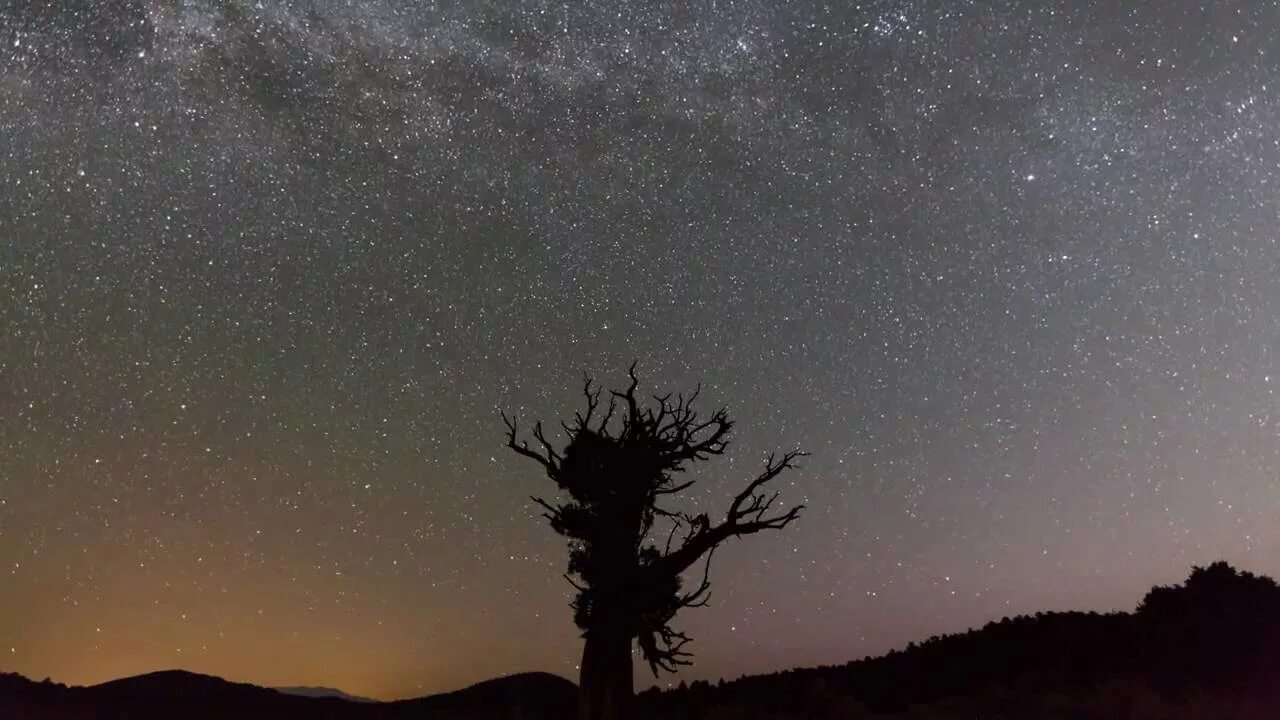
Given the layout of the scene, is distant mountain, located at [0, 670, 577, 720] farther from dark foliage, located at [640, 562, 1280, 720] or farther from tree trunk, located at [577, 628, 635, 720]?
tree trunk, located at [577, 628, 635, 720]

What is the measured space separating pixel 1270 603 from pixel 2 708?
1135 inches

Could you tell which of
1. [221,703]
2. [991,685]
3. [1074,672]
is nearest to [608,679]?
[991,685]

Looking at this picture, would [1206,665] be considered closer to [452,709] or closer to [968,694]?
[968,694]

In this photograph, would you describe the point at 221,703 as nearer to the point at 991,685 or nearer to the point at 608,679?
the point at 608,679

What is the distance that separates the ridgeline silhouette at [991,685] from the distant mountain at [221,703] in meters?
0.06

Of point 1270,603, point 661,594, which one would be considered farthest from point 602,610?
point 1270,603

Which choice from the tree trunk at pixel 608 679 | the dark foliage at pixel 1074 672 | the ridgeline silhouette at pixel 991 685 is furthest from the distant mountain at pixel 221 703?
the tree trunk at pixel 608 679

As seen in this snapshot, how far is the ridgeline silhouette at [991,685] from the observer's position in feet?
58.9

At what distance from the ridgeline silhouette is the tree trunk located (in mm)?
3892

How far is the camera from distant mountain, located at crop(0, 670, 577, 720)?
2212 cm

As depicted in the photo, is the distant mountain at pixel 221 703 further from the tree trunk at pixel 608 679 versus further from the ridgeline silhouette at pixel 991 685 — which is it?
the tree trunk at pixel 608 679

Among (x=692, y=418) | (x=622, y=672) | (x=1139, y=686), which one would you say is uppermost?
(x=692, y=418)

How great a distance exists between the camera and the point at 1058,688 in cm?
1931

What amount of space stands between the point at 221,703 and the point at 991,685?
1839 cm
